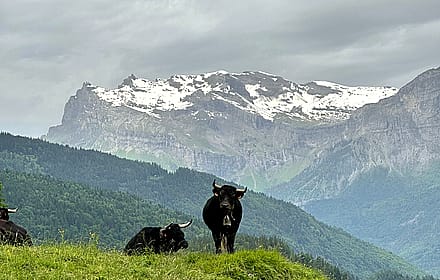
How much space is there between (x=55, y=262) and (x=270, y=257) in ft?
22.2

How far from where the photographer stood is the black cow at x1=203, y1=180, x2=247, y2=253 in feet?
84.7

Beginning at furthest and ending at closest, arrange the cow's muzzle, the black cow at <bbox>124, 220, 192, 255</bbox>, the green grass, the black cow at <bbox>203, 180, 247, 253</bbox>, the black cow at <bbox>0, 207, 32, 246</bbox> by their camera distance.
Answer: the cow's muzzle < the black cow at <bbox>124, 220, 192, 255</bbox> < the black cow at <bbox>0, 207, 32, 246</bbox> < the black cow at <bbox>203, 180, 247, 253</bbox> < the green grass

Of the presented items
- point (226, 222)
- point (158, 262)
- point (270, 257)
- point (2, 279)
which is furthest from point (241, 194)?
point (2, 279)

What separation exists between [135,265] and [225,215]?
17.6ft

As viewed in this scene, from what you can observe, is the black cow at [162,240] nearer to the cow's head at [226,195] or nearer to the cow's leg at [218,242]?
the cow's leg at [218,242]

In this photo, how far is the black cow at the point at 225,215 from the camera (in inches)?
1017

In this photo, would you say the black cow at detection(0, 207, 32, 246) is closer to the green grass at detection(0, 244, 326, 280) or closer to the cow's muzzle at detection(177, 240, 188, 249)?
the green grass at detection(0, 244, 326, 280)

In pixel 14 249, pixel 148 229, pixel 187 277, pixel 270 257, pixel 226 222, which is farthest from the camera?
pixel 148 229

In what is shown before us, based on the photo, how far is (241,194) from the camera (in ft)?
86.6

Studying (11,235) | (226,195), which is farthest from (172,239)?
(11,235)

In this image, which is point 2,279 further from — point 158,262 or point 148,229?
point 148,229

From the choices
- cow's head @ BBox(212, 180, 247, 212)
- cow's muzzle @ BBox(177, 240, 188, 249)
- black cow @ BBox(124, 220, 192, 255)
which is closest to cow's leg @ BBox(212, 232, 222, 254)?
cow's head @ BBox(212, 180, 247, 212)

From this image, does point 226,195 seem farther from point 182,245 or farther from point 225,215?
point 182,245

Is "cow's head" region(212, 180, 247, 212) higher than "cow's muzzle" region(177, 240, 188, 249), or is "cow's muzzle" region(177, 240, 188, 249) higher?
"cow's head" region(212, 180, 247, 212)
